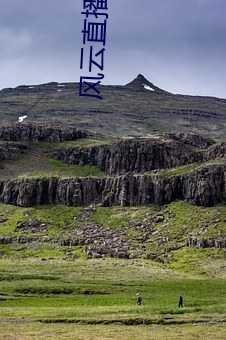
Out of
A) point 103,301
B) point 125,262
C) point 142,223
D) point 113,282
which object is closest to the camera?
point 103,301

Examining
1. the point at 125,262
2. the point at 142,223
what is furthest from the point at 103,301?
the point at 142,223

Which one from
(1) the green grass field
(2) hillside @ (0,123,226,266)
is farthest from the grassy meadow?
(2) hillside @ (0,123,226,266)

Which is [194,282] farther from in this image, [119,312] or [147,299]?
[119,312]

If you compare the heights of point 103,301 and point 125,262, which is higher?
point 103,301

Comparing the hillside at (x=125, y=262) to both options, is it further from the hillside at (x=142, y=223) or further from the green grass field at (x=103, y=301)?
the hillside at (x=142, y=223)

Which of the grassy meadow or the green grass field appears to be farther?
the grassy meadow

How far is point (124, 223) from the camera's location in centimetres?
17900

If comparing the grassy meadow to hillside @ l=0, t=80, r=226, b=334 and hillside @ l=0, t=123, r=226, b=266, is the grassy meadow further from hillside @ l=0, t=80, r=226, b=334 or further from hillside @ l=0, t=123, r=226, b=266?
hillside @ l=0, t=123, r=226, b=266

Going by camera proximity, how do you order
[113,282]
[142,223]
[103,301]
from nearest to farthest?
1. [103,301]
2. [113,282]
3. [142,223]

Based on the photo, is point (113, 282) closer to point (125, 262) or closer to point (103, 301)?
point (103, 301)

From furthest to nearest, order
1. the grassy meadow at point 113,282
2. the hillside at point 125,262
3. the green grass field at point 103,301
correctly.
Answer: the hillside at point 125,262 < the grassy meadow at point 113,282 < the green grass field at point 103,301

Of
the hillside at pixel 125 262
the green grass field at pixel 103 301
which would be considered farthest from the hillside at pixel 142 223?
the green grass field at pixel 103 301

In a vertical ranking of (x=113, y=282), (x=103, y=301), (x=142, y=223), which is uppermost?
(x=142, y=223)

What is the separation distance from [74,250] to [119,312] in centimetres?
9799
